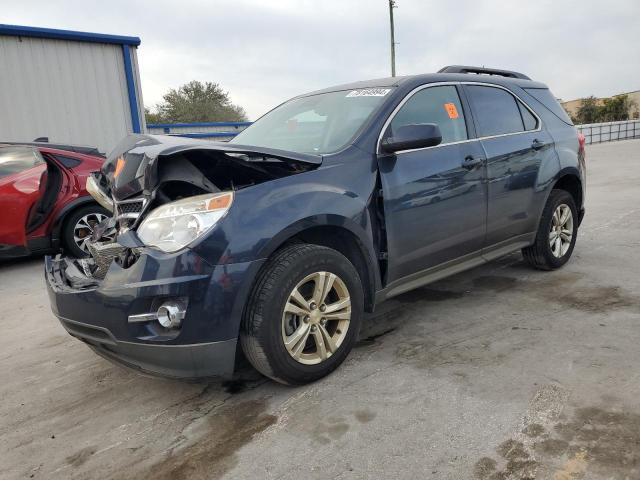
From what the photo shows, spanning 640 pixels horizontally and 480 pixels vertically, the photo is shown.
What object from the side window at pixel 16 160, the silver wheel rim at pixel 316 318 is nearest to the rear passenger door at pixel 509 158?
the silver wheel rim at pixel 316 318

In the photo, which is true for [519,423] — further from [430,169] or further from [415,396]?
[430,169]

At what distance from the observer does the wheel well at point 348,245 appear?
9.20 ft

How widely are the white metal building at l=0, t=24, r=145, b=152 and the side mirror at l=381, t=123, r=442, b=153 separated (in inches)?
347

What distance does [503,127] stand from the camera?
3.97 m

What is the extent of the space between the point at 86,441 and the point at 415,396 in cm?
163

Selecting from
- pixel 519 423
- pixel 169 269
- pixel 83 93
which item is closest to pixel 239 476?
pixel 169 269

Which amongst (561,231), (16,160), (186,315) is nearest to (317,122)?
(186,315)

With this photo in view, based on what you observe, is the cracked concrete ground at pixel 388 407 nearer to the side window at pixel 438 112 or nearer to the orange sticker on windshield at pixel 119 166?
the orange sticker on windshield at pixel 119 166

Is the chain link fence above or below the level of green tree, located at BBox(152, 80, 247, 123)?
below

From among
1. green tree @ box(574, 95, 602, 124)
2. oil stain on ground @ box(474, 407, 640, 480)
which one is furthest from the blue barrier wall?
green tree @ box(574, 95, 602, 124)

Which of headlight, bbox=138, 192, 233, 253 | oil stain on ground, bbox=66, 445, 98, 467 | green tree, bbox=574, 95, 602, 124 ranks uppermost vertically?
green tree, bbox=574, 95, 602, 124

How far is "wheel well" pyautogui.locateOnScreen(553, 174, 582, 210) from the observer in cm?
464

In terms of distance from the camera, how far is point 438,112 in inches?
139

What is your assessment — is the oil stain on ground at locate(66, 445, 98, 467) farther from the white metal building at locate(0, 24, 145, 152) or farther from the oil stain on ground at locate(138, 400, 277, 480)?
the white metal building at locate(0, 24, 145, 152)
